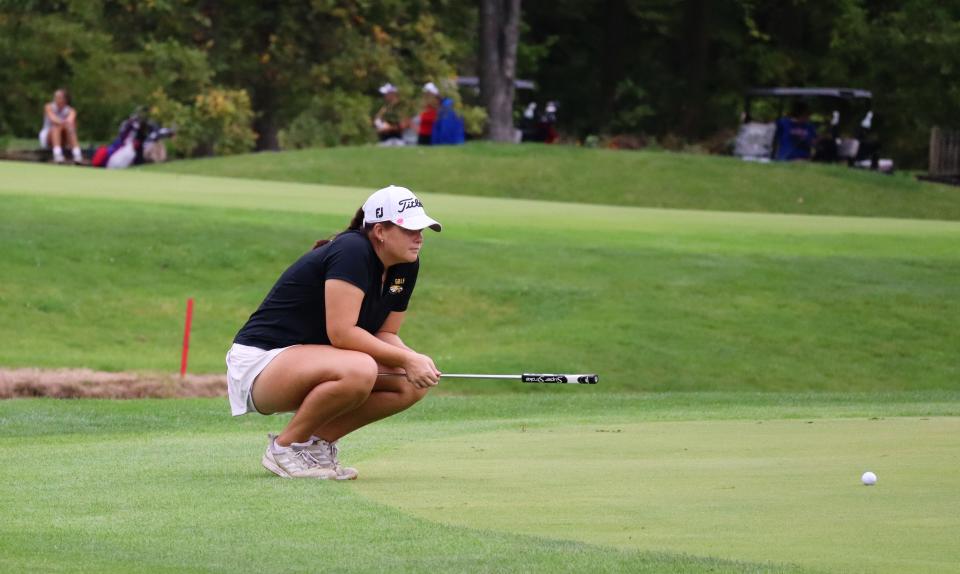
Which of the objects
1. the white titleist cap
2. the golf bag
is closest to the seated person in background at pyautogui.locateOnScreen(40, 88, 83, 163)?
the golf bag

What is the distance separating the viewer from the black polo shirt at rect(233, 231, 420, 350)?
888 centimetres

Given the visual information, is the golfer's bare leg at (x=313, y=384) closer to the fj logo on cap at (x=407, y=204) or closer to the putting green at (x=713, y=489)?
→ the putting green at (x=713, y=489)

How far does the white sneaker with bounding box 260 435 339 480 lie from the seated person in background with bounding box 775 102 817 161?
3830 centimetres

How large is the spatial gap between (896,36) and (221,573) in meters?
41.5

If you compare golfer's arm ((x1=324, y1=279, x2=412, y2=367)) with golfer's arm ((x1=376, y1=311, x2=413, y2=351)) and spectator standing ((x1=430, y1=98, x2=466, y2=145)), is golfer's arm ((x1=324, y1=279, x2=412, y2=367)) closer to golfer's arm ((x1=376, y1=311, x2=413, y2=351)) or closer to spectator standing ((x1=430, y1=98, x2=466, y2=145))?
golfer's arm ((x1=376, y1=311, x2=413, y2=351))

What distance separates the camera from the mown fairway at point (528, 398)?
694 centimetres

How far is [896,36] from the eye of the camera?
149 ft

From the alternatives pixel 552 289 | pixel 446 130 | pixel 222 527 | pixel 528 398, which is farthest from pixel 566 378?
pixel 446 130

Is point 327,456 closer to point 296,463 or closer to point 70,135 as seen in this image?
point 296,463

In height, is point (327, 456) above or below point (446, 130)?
above

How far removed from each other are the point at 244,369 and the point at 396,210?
1.13 m

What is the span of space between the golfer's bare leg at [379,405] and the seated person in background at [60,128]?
102 ft

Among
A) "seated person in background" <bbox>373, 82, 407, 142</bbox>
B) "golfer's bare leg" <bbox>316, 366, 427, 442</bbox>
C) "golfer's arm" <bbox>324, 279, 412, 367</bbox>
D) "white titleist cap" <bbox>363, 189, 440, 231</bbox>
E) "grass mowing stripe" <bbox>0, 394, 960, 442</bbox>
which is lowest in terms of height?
"seated person in background" <bbox>373, 82, 407, 142</bbox>

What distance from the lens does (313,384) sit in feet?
29.5
